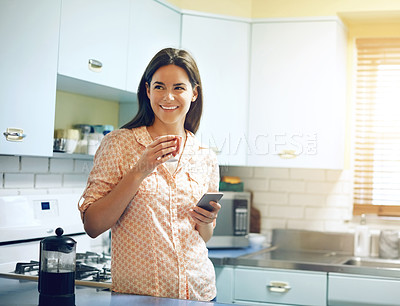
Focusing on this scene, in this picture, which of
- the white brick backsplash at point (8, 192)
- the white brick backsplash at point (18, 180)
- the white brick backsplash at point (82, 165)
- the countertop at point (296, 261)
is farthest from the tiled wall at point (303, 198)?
the white brick backsplash at point (8, 192)

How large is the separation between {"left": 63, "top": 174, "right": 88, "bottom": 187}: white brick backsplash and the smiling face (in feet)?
3.93

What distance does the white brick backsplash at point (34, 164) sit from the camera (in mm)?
2785

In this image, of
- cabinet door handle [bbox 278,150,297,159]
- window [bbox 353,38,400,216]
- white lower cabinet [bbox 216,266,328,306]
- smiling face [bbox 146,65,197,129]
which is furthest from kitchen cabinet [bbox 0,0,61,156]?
window [bbox 353,38,400,216]

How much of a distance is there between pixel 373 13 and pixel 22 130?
7.44 ft

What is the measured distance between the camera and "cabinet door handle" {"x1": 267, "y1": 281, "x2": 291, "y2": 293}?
3154mm

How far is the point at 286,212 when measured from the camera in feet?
12.9

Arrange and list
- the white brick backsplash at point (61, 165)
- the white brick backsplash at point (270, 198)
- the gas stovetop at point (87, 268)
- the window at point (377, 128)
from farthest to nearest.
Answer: the white brick backsplash at point (270, 198), the window at point (377, 128), the white brick backsplash at point (61, 165), the gas stovetop at point (87, 268)

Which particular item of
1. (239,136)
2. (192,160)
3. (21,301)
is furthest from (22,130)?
(239,136)

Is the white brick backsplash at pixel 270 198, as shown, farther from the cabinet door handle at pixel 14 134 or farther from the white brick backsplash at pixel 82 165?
the cabinet door handle at pixel 14 134

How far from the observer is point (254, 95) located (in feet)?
11.9

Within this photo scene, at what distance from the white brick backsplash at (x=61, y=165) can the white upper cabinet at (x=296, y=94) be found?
111cm

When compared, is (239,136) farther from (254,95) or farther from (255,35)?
(255,35)

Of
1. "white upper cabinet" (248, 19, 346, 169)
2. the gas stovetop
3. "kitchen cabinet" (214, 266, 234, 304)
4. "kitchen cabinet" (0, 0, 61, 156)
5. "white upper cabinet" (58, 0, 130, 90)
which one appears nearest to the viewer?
"kitchen cabinet" (0, 0, 61, 156)

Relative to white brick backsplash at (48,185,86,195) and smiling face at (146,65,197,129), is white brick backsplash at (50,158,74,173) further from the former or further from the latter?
smiling face at (146,65,197,129)
